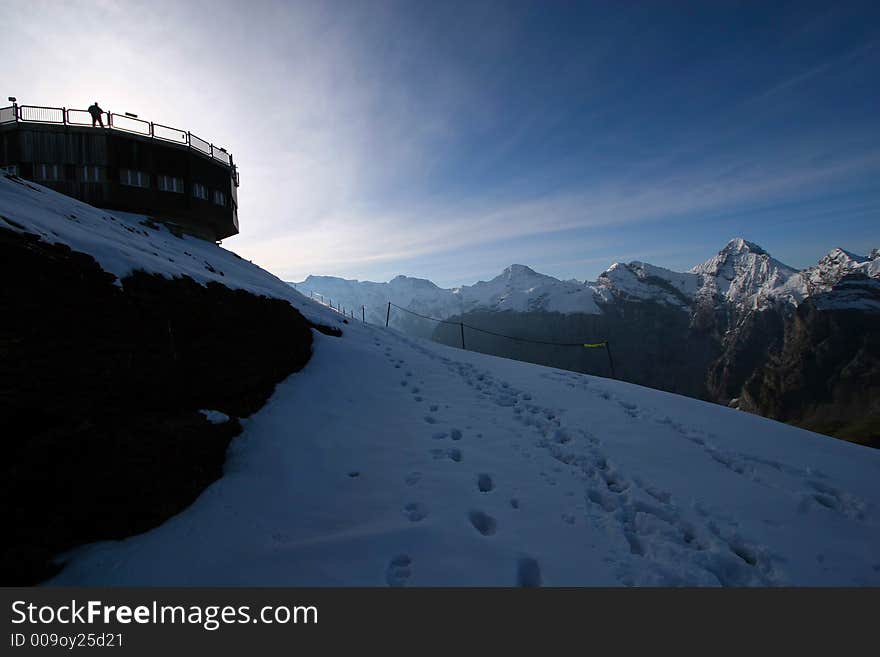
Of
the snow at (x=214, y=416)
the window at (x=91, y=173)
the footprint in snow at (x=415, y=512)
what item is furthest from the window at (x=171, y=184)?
the footprint in snow at (x=415, y=512)

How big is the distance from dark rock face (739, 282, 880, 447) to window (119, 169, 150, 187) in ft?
477

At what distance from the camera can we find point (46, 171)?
22.6 m

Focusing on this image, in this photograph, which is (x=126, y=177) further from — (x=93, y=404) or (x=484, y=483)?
(x=484, y=483)

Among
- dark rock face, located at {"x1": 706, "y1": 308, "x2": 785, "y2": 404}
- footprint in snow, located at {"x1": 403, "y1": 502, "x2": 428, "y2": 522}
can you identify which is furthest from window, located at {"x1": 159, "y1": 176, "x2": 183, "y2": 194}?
dark rock face, located at {"x1": 706, "y1": 308, "x2": 785, "y2": 404}

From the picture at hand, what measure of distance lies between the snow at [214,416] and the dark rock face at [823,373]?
459ft

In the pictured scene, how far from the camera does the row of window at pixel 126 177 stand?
2261cm

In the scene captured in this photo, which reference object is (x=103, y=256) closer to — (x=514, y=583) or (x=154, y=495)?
(x=154, y=495)

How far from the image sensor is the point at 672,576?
3.55 m

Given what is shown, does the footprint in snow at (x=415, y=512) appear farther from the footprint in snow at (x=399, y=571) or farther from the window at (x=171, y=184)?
the window at (x=171, y=184)

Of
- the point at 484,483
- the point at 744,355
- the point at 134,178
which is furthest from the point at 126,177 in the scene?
the point at 744,355

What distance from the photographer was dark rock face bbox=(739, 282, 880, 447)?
106312 mm

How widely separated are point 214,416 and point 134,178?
1100 inches

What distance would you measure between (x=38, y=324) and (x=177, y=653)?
374cm

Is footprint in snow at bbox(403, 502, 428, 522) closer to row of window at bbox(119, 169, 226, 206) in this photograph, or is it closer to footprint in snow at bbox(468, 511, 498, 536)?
footprint in snow at bbox(468, 511, 498, 536)
